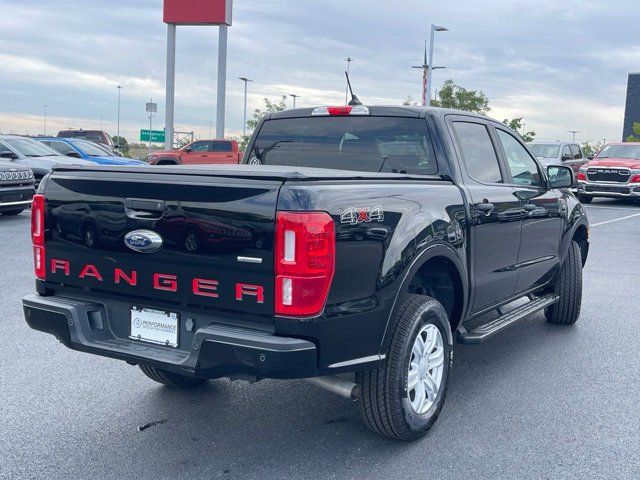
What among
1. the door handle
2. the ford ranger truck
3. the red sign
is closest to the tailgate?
the door handle

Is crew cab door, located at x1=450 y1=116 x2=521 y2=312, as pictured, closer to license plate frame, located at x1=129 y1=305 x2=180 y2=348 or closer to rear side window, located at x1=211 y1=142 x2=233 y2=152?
license plate frame, located at x1=129 y1=305 x2=180 y2=348

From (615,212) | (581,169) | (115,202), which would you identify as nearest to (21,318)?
(115,202)

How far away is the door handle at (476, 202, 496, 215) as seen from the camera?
4708mm

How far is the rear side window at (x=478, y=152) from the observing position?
497 centimetres

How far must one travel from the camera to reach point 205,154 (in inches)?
1227

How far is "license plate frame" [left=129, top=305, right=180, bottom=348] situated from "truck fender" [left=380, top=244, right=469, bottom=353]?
1.02 m

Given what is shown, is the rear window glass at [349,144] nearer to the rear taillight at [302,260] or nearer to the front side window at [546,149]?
the rear taillight at [302,260]

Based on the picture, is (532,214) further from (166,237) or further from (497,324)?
(166,237)

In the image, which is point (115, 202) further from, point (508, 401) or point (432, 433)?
point (508, 401)

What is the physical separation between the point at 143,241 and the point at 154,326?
425mm

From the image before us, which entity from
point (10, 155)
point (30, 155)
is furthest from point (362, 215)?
point (30, 155)

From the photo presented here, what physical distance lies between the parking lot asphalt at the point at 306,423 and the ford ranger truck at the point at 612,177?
16.9 meters

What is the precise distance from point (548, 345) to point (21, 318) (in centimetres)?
452

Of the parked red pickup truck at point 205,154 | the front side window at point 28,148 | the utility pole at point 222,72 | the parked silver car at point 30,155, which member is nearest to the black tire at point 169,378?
the parked silver car at point 30,155
